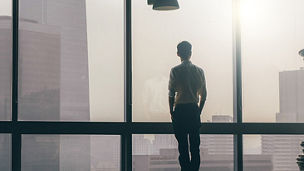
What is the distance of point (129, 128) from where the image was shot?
271 inches

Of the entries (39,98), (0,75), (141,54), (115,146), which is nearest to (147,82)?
(141,54)

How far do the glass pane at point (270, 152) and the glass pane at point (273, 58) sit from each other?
267 millimetres

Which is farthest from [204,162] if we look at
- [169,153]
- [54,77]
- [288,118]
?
[54,77]

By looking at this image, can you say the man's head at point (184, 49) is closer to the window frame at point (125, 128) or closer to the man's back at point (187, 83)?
the man's back at point (187, 83)

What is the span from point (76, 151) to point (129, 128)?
67 centimetres

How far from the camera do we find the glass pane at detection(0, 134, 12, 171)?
6.85 metres

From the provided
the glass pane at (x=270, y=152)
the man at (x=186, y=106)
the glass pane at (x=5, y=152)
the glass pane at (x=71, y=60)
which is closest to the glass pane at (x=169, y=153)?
the glass pane at (x=270, y=152)

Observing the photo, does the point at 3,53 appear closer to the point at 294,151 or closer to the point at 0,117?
the point at 0,117

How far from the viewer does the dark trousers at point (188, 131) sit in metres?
5.77

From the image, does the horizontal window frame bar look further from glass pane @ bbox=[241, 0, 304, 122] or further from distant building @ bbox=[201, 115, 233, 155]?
glass pane @ bbox=[241, 0, 304, 122]

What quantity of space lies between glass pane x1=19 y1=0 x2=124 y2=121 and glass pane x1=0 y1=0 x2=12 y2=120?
132mm

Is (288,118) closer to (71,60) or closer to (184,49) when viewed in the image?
(184,49)

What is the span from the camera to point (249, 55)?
23.2 feet

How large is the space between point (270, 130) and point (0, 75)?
3.18 m
